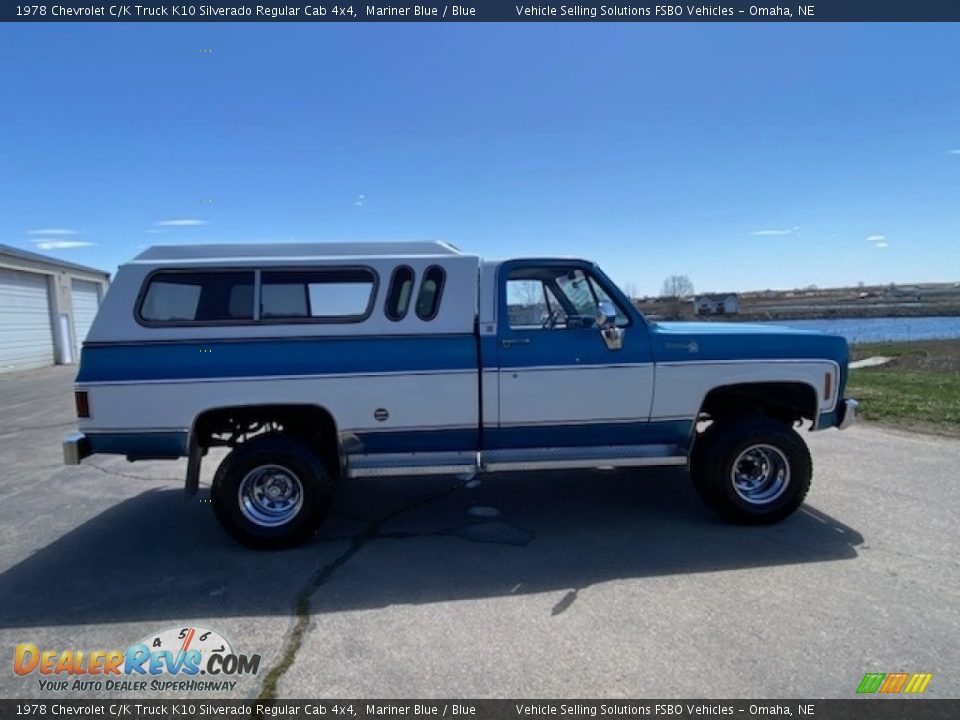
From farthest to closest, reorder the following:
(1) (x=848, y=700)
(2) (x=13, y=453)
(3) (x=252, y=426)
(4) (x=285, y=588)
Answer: (2) (x=13, y=453) < (3) (x=252, y=426) < (4) (x=285, y=588) < (1) (x=848, y=700)

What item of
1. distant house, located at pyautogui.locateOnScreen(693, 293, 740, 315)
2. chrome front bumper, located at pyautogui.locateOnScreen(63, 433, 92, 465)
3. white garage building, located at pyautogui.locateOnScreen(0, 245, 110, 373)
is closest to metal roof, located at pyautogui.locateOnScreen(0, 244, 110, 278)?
white garage building, located at pyautogui.locateOnScreen(0, 245, 110, 373)

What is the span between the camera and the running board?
169 inches

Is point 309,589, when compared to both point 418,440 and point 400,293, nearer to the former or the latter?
point 418,440

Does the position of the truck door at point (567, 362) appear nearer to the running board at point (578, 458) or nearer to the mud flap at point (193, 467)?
Result: the running board at point (578, 458)

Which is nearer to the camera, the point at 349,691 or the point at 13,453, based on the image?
the point at 349,691

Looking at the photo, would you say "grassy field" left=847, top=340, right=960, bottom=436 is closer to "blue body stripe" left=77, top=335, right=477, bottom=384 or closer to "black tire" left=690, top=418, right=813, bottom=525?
"black tire" left=690, top=418, right=813, bottom=525

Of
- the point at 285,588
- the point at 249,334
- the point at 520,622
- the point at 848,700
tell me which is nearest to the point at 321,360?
the point at 249,334

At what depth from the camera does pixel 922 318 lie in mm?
41906

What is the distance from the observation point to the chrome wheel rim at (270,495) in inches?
163

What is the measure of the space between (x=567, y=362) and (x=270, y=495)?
2607mm

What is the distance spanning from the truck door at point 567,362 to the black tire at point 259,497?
59.5 inches

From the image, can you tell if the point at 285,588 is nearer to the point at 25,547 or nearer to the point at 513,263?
the point at 25,547

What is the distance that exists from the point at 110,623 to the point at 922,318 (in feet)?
177

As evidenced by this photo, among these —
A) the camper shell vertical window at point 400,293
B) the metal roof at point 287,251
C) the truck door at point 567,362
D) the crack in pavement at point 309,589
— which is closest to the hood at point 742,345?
the truck door at point 567,362
